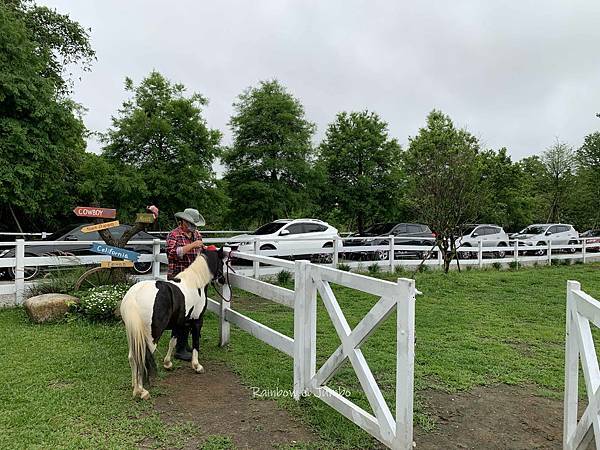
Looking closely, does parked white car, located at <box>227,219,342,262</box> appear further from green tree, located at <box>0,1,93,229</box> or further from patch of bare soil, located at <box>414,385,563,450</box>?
patch of bare soil, located at <box>414,385,563,450</box>

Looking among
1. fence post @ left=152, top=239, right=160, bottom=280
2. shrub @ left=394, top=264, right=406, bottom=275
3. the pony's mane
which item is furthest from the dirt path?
shrub @ left=394, top=264, right=406, bottom=275

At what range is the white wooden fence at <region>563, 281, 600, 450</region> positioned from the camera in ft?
7.97

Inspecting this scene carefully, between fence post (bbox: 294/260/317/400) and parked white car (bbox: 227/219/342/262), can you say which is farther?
parked white car (bbox: 227/219/342/262)

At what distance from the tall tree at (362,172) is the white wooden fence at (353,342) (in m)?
13.7

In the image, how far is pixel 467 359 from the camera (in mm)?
5125

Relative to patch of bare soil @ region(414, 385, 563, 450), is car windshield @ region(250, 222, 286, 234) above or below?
above

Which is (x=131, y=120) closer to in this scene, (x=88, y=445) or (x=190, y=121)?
(x=190, y=121)

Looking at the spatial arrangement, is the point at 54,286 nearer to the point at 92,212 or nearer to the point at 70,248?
the point at 92,212

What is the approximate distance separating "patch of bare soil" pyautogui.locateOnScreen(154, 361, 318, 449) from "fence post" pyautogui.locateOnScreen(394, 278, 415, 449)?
795 millimetres

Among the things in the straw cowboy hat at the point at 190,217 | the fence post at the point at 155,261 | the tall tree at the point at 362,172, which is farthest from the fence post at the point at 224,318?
the tall tree at the point at 362,172

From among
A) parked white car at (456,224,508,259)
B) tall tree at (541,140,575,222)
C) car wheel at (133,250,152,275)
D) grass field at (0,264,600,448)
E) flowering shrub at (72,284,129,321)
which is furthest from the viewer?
tall tree at (541,140,575,222)

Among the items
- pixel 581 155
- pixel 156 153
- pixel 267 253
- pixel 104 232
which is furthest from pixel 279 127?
pixel 581 155

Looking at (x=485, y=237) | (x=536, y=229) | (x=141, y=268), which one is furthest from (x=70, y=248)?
A: (x=536, y=229)

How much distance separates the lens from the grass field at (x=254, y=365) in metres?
3.41
